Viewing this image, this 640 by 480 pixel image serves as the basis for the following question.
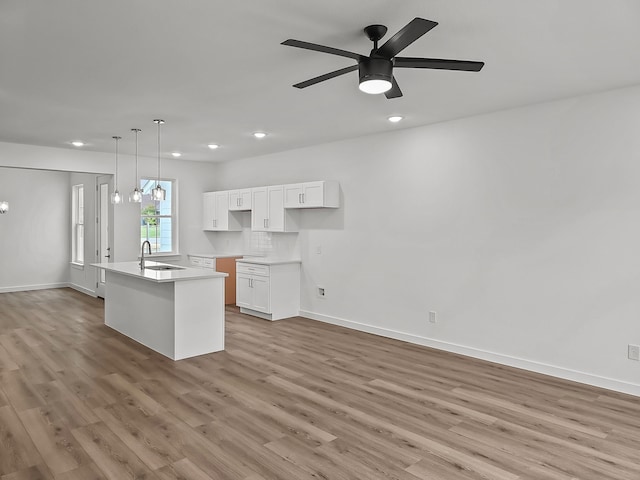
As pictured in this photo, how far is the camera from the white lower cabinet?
21.2 ft

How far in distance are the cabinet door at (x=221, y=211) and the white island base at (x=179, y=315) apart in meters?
2.66

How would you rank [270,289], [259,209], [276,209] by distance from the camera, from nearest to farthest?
[270,289] → [276,209] → [259,209]

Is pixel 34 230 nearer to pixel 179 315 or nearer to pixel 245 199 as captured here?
pixel 245 199

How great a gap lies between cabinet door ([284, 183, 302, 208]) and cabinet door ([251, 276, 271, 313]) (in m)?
1.12

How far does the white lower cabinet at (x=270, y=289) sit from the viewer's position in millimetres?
6465

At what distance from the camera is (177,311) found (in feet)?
15.3

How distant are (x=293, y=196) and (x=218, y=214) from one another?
213cm

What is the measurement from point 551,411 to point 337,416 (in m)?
1.61

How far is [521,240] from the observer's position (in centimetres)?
441

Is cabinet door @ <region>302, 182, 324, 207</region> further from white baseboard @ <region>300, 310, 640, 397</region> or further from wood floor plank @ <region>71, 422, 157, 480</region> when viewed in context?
wood floor plank @ <region>71, 422, 157, 480</region>

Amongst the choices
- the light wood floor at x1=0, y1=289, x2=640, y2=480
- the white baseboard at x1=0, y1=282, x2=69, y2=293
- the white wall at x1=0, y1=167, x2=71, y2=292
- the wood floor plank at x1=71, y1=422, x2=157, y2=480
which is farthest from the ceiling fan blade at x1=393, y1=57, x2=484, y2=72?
the white baseboard at x1=0, y1=282, x2=69, y2=293

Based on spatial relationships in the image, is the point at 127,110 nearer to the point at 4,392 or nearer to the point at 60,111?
the point at 60,111

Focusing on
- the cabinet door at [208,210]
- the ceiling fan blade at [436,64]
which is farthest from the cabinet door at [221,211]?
the ceiling fan blade at [436,64]

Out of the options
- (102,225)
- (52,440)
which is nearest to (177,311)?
(52,440)
